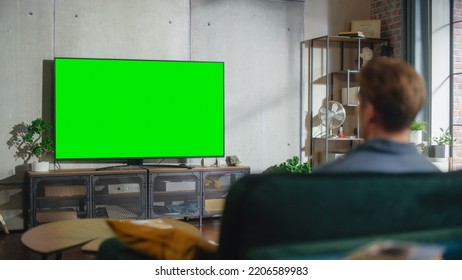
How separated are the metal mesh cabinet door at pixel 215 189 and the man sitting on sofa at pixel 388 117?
354 cm

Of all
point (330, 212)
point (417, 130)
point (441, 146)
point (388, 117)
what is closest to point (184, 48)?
point (417, 130)

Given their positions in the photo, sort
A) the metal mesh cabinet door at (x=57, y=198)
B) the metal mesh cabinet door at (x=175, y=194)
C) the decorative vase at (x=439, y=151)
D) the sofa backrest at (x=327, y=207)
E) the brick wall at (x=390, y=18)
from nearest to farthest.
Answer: the sofa backrest at (x=327, y=207)
the metal mesh cabinet door at (x=57, y=198)
the metal mesh cabinet door at (x=175, y=194)
the decorative vase at (x=439, y=151)
the brick wall at (x=390, y=18)

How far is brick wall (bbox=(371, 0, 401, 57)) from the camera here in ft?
18.6

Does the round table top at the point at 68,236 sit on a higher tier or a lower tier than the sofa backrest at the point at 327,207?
lower

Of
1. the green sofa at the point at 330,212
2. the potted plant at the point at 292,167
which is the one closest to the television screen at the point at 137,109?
the potted plant at the point at 292,167

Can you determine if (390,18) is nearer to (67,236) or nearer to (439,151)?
(439,151)

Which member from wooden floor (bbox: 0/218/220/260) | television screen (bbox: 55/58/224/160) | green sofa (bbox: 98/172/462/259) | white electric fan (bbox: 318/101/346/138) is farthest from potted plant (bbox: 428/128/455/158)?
green sofa (bbox: 98/172/462/259)

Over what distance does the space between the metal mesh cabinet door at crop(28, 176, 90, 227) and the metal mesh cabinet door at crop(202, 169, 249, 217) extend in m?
1.07

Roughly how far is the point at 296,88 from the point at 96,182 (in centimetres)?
227

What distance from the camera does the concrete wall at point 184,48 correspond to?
466cm

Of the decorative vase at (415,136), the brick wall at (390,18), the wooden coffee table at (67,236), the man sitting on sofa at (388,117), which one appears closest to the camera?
the man sitting on sofa at (388,117)

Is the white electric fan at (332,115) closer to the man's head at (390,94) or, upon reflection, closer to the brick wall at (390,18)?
the brick wall at (390,18)

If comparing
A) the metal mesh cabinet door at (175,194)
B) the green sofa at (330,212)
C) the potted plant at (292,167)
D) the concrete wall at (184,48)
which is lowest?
the metal mesh cabinet door at (175,194)
